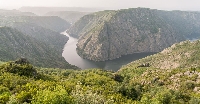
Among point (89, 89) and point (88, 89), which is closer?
point (88, 89)

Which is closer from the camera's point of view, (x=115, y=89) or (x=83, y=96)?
(x=83, y=96)

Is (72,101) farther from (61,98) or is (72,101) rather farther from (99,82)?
(99,82)

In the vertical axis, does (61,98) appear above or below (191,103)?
above

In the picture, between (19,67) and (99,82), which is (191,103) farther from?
(19,67)

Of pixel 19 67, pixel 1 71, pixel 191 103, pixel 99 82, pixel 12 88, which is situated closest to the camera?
pixel 12 88

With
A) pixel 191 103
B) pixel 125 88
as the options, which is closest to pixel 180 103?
pixel 191 103

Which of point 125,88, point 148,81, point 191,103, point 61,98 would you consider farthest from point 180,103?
point 61,98

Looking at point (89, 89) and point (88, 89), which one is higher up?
point (88, 89)

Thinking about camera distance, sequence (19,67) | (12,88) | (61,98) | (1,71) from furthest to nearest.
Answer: (19,67) < (1,71) < (12,88) < (61,98)

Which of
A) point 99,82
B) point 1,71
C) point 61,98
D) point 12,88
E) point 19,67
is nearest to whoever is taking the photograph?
point 61,98
